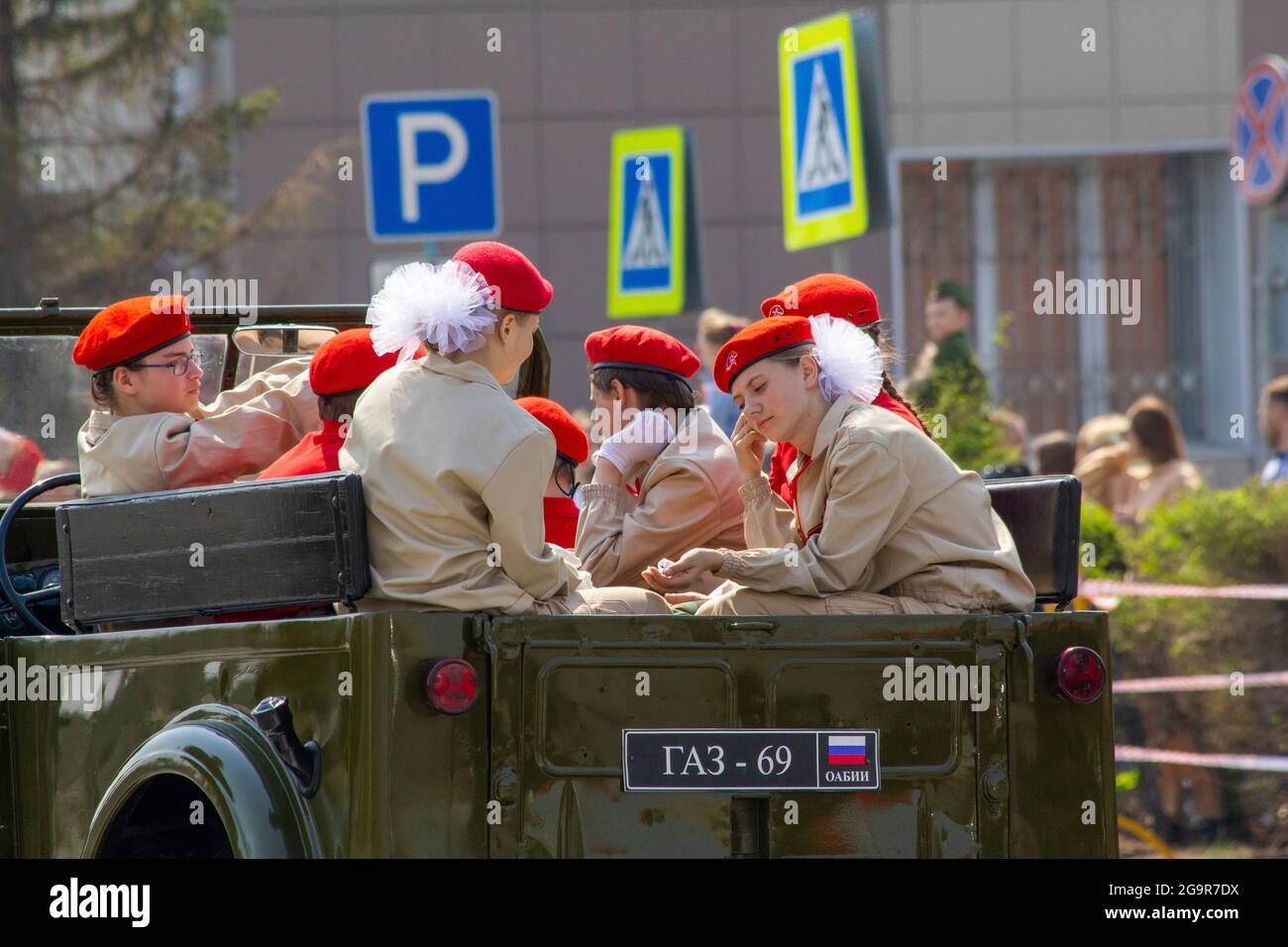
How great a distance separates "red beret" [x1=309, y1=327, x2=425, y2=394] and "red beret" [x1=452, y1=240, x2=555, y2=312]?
57 cm

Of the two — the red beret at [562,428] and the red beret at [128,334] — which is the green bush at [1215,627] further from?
the red beret at [128,334]

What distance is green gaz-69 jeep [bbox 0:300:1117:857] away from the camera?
162 inches

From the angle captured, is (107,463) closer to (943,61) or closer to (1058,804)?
(1058,804)

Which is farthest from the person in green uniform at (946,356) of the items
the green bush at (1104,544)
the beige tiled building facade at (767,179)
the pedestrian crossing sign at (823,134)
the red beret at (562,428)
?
the beige tiled building facade at (767,179)

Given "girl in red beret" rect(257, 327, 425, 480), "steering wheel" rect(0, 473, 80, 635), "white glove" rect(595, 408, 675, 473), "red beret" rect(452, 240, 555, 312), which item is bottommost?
"steering wheel" rect(0, 473, 80, 635)

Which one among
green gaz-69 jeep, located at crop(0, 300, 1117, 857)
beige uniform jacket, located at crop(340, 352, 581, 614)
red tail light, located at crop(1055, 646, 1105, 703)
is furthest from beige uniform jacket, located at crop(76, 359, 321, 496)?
red tail light, located at crop(1055, 646, 1105, 703)

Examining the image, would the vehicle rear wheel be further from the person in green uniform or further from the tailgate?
the person in green uniform

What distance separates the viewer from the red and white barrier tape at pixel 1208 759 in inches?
335

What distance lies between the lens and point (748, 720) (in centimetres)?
427

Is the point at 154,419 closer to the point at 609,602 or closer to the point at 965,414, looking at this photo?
the point at 609,602

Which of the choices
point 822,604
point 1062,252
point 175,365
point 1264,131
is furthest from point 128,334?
point 1062,252

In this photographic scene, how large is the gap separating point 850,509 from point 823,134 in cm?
484

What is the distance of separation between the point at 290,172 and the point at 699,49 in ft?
12.6

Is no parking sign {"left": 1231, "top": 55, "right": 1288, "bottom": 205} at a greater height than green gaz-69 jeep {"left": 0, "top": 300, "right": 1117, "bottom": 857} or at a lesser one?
greater
